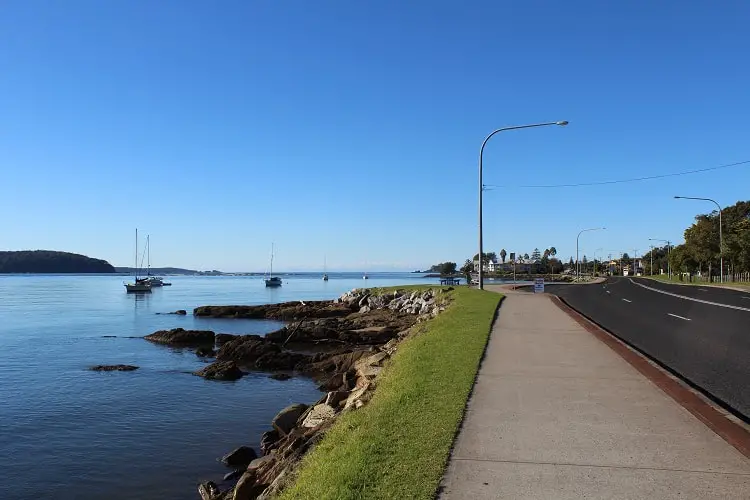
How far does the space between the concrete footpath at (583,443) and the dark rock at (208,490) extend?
164 inches

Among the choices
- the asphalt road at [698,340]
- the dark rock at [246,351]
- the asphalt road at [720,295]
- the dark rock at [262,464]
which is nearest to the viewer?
the dark rock at [262,464]

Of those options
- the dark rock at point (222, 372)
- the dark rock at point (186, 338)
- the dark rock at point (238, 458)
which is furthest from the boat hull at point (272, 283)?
the dark rock at point (238, 458)

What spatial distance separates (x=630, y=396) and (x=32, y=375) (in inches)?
798

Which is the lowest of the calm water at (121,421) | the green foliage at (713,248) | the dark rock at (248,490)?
the calm water at (121,421)

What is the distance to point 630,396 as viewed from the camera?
26.5ft

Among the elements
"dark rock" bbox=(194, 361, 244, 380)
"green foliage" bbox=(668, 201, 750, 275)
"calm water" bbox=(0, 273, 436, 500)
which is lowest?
"calm water" bbox=(0, 273, 436, 500)

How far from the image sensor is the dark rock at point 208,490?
345 inches

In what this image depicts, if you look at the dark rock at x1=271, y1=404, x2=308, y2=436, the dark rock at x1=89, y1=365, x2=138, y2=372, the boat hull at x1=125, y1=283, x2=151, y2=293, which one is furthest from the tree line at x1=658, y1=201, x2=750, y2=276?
the boat hull at x1=125, y1=283, x2=151, y2=293

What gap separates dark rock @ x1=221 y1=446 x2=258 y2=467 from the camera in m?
10.5

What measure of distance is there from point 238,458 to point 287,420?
4.33ft

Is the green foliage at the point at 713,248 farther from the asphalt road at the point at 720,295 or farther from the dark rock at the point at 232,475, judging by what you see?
the dark rock at the point at 232,475

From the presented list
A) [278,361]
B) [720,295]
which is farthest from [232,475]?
[720,295]

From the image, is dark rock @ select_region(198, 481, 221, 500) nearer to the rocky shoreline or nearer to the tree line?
the rocky shoreline

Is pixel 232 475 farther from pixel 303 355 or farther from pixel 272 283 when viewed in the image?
pixel 272 283
